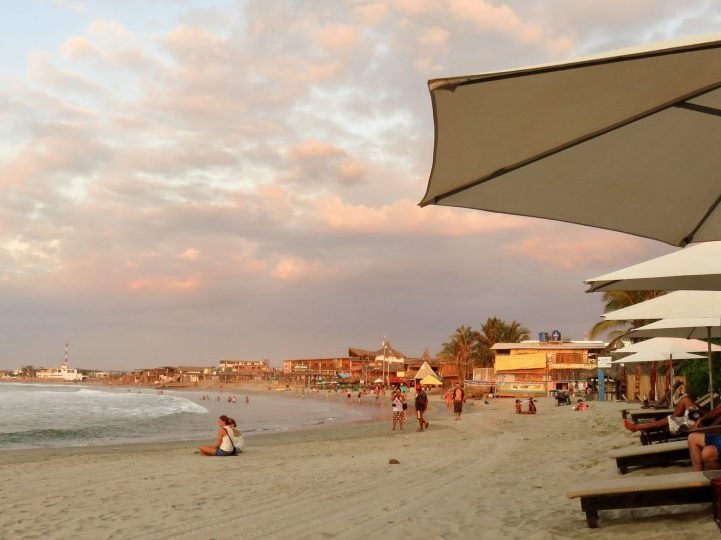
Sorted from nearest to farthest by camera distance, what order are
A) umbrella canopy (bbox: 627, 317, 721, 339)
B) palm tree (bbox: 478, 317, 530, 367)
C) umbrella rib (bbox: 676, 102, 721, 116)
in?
1. umbrella rib (bbox: 676, 102, 721, 116)
2. umbrella canopy (bbox: 627, 317, 721, 339)
3. palm tree (bbox: 478, 317, 530, 367)

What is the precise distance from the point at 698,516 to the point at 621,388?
31.5 m

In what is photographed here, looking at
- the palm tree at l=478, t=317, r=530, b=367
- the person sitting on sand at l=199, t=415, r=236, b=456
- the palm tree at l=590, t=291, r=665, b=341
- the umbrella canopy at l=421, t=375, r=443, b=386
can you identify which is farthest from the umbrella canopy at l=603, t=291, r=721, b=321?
the palm tree at l=478, t=317, r=530, b=367

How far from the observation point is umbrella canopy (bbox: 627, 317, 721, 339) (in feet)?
28.0

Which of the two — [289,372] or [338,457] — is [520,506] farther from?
[289,372]

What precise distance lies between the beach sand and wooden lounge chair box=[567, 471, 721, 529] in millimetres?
194

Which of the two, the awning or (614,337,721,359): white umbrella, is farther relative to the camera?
the awning

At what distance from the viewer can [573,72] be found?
81.2 inches

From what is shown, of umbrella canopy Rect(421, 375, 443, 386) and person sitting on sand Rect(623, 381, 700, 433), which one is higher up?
person sitting on sand Rect(623, 381, 700, 433)

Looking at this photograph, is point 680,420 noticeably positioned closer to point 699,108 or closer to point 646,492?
point 646,492

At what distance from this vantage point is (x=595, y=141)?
2848 mm

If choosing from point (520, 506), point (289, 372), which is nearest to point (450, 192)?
point (520, 506)

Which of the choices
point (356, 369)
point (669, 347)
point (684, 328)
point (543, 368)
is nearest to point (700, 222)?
point (684, 328)

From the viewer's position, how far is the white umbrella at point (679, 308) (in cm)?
686

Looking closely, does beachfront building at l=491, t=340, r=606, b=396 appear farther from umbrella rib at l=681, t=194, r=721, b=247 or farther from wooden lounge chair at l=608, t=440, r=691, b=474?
umbrella rib at l=681, t=194, r=721, b=247
